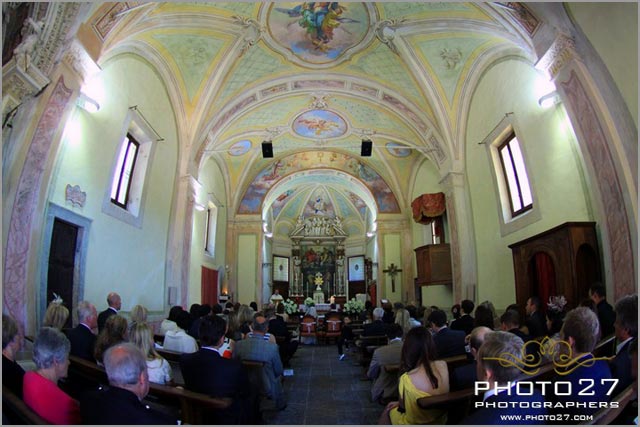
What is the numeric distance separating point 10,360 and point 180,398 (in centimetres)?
107

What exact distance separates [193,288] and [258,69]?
6.48 m

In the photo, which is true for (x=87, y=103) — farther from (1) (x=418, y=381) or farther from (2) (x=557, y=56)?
(2) (x=557, y=56)

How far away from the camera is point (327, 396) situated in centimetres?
636

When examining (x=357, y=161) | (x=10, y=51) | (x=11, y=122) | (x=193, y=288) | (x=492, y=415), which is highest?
(x=357, y=161)

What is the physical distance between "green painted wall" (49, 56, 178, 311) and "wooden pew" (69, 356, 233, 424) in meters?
3.56

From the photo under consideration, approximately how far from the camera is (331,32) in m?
10.4

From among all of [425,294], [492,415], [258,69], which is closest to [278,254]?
[425,294]

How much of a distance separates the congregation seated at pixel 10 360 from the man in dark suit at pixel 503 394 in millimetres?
2639

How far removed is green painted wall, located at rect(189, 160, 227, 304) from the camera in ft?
43.8

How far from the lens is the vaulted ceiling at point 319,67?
8.67m

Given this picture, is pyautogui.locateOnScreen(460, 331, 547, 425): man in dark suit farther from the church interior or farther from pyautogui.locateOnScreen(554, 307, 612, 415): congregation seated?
the church interior

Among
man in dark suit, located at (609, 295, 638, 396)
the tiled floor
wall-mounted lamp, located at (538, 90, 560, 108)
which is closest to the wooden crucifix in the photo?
the tiled floor

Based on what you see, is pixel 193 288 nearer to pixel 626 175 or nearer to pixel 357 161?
pixel 357 161

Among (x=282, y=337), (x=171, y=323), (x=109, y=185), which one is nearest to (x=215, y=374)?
(x=171, y=323)
